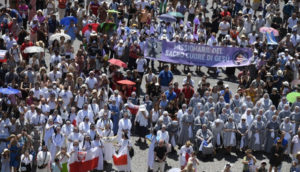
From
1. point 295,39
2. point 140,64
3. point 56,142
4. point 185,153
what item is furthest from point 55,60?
point 295,39

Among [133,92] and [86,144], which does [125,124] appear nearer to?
[86,144]

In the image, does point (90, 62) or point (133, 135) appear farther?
point (90, 62)

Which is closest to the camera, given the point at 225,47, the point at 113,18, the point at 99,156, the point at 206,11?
the point at 99,156

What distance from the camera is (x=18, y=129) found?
26.3 metres

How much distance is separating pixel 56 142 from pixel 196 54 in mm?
9512

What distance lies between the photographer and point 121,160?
25.9 meters

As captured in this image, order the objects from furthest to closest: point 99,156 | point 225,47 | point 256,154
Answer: point 225,47
point 256,154
point 99,156

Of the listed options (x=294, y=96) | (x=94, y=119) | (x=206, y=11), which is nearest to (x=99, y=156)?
(x=94, y=119)

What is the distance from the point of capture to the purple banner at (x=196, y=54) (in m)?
33.4

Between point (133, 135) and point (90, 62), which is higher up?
point (90, 62)

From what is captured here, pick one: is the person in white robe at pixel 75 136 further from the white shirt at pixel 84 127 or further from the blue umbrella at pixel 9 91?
the blue umbrella at pixel 9 91

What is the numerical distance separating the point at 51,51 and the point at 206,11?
11.8m

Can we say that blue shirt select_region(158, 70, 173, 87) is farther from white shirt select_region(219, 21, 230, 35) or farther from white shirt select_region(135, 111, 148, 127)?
white shirt select_region(219, 21, 230, 35)

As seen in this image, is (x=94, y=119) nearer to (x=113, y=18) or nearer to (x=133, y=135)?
(x=133, y=135)
